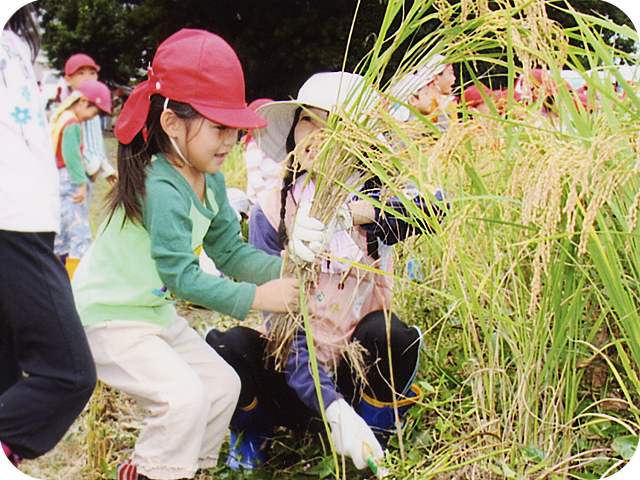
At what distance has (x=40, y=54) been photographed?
1.74 m

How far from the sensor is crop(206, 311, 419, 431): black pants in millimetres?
1896

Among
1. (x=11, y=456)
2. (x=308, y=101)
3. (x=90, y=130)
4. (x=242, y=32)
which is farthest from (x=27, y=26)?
(x=11, y=456)

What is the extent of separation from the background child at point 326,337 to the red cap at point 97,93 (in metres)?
0.42

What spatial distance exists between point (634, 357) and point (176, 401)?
1.18 meters

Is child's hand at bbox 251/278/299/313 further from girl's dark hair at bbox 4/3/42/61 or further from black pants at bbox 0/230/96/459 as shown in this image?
girl's dark hair at bbox 4/3/42/61

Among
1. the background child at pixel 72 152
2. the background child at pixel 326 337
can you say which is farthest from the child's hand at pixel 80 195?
the background child at pixel 326 337

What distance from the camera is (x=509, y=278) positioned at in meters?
1.72

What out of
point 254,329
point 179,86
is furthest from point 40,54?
point 254,329

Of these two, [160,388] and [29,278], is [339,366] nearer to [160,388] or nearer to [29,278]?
[160,388]

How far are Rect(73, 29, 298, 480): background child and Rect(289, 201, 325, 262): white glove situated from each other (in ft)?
0.29

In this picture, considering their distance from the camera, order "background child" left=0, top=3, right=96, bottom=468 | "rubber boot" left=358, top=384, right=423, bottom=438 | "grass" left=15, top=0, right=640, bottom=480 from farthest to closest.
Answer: "rubber boot" left=358, top=384, right=423, bottom=438 < "background child" left=0, top=3, right=96, bottom=468 < "grass" left=15, top=0, right=640, bottom=480

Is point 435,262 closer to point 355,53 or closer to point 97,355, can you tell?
point 355,53

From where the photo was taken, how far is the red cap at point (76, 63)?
1749 millimetres

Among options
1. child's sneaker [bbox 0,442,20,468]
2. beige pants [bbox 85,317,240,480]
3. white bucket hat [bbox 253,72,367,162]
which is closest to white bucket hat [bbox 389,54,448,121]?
white bucket hat [bbox 253,72,367,162]
